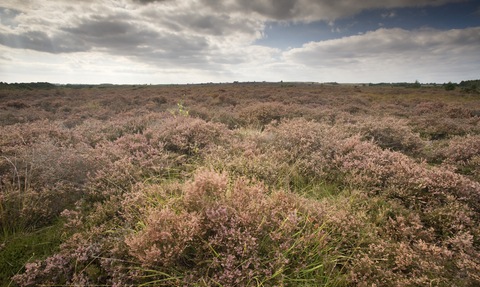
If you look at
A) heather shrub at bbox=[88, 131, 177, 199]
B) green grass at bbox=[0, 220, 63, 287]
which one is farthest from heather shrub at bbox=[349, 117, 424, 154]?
green grass at bbox=[0, 220, 63, 287]

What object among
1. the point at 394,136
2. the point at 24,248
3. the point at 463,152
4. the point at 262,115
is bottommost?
the point at 24,248

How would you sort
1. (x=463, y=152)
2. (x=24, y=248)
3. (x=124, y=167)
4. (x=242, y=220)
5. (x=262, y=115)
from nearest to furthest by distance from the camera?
1. (x=242, y=220)
2. (x=24, y=248)
3. (x=124, y=167)
4. (x=463, y=152)
5. (x=262, y=115)

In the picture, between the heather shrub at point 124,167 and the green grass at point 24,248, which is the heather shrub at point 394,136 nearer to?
the heather shrub at point 124,167

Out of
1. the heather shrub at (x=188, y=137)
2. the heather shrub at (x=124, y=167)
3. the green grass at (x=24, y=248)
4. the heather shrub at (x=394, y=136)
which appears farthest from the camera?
the heather shrub at (x=394, y=136)

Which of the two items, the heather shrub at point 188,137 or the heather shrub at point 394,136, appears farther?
the heather shrub at point 394,136

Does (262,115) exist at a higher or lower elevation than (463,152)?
higher

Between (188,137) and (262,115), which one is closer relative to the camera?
(188,137)

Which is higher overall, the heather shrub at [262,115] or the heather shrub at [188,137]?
the heather shrub at [262,115]

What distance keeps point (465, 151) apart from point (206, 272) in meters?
6.29

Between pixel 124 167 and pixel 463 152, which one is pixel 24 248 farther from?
pixel 463 152

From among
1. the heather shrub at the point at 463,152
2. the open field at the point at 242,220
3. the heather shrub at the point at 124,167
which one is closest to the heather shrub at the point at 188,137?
the open field at the point at 242,220

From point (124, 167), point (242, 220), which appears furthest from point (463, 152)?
point (124, 167)

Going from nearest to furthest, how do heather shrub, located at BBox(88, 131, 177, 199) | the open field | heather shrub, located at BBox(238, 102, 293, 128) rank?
the open field → heather shrub, located at BBox(88, 131, 177, 199) → heather shrub, located at BBox(238, 102, 293, 128)

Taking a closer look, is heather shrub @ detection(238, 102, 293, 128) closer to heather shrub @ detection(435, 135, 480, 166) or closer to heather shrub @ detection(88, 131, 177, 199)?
heather shrub @ detection(88, 131, 177, 199)
